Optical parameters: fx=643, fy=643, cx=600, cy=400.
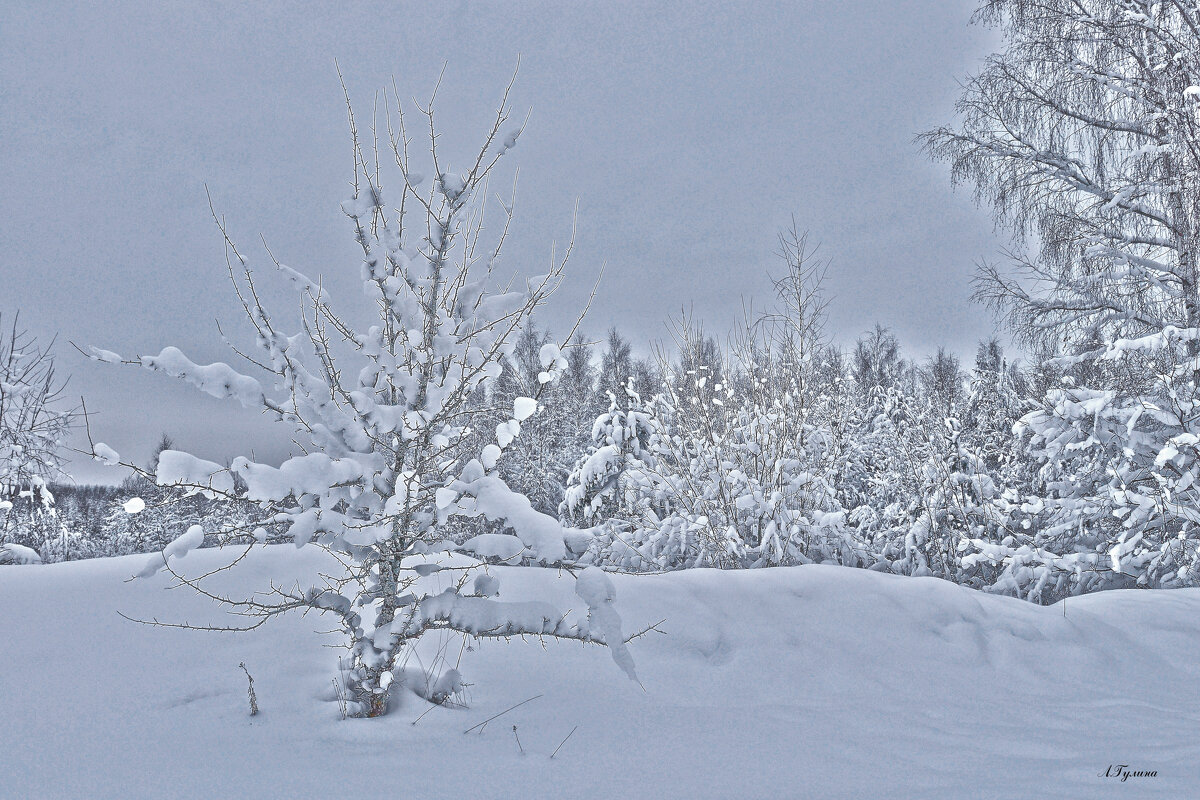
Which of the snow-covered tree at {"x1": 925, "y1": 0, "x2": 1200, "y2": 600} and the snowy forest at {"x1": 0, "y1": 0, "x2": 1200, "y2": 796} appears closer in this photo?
the snowy forest at {"x1": 0, "y1": 0, "x2": 1200, "y2": 796}

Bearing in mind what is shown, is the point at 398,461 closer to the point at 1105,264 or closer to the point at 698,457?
the point at 698,457

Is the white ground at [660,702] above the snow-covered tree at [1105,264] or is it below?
below

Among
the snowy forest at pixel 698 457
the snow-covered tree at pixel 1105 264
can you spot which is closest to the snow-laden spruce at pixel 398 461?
the snowy forest at pixel 698 457

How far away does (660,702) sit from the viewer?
2879mm

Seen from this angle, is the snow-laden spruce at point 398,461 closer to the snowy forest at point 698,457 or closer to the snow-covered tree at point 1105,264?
the snowy forest at point 698,457

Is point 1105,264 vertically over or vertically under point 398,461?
over

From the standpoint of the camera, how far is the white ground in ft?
6.75

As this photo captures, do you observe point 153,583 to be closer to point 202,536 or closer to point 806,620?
point 202,536

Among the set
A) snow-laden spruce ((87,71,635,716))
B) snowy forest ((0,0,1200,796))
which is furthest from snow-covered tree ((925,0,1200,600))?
snow-laden spruce ((87,71,635,716))

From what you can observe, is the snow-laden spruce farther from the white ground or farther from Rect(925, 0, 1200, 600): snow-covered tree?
Rect(925, 0, 1200, 600): snow-covered tree

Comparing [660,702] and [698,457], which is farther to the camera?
[698,457]

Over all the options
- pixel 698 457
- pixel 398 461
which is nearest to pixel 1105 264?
pixel 698 457

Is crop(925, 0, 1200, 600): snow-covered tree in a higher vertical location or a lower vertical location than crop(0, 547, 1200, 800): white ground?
higher

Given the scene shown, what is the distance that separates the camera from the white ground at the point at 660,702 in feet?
6.75
